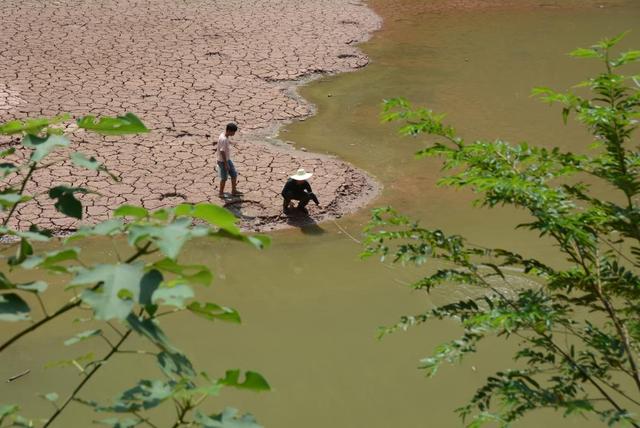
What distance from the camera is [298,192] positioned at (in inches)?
332

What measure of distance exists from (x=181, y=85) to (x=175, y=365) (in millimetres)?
10416

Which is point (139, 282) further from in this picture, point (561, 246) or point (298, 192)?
point (298, 192)

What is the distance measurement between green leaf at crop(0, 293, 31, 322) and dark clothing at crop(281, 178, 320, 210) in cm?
706

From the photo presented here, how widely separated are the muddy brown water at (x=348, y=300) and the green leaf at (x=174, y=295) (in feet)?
10.4

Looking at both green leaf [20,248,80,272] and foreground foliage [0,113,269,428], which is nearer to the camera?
foreground foliage [0,113,269,428]

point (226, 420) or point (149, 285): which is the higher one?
point (149, 285)

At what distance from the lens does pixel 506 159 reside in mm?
4109

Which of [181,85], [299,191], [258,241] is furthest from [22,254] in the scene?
[181,85]

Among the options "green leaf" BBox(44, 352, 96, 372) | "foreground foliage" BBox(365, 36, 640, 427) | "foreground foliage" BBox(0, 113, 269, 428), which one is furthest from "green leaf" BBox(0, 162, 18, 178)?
"foreground foliage" BBox(365, 36, 640, 427)

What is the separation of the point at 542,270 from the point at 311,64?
903 centimetres

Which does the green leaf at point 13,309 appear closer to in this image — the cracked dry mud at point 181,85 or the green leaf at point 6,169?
the green leaf at point 6,169

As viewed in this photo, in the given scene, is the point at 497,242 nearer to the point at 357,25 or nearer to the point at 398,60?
the point at 398,60

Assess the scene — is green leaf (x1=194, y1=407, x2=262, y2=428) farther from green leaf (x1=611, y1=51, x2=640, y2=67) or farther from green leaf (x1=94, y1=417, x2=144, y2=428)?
green leaf (x1=611, y1=51, x2=640, y2=67)

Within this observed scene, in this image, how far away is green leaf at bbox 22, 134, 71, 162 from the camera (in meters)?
1.54
